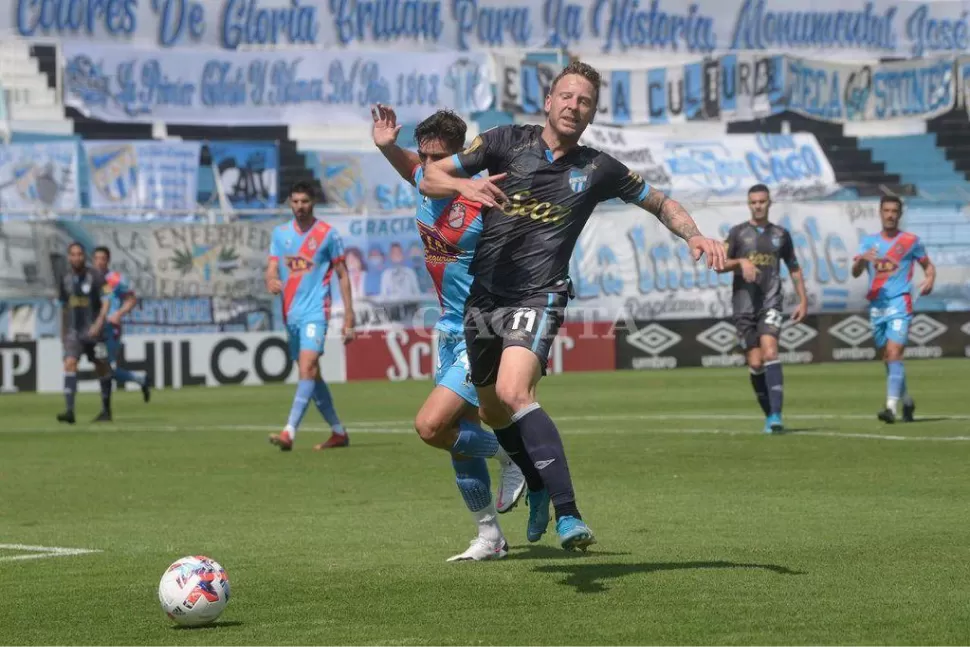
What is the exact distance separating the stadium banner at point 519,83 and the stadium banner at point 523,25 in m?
2.70

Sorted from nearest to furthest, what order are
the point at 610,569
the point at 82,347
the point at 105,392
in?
the point at 610,569 < the point at 105,392 < the point at 82,347

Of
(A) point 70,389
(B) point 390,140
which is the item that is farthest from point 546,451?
(A) point 70,389

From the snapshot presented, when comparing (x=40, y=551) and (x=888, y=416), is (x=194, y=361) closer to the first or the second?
(x=888, y=416)

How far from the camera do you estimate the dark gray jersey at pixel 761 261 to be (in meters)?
17.0

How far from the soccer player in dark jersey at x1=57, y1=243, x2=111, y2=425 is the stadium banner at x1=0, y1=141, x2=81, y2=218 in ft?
38.8

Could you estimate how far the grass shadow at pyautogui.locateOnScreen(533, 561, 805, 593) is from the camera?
288 inches

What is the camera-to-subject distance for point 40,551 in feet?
29.4

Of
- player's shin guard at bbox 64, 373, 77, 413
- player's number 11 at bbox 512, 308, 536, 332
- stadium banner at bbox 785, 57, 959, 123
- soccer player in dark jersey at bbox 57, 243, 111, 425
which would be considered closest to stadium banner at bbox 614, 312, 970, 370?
stadium banner at bbox 785, 57, 959, 123

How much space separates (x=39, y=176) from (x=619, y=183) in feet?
92.0

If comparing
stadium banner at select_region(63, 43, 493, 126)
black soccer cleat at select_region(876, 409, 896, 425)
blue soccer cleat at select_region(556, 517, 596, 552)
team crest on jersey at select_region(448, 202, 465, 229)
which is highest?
stadium banner at select_region(63, 43, 493, 126)

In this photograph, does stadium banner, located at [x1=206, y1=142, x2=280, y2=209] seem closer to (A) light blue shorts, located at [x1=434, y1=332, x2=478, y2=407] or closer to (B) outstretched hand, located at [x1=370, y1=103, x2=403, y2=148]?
(A) light blue shorts, located at [x1=434, y1=332, x2=478, y2=407]

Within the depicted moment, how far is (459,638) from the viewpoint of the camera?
237 inches

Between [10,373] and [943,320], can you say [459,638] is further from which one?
[943,320]

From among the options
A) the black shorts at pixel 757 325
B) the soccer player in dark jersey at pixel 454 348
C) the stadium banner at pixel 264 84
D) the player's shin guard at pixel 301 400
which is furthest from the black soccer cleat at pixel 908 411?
the stadium banner at pixel 264 84
